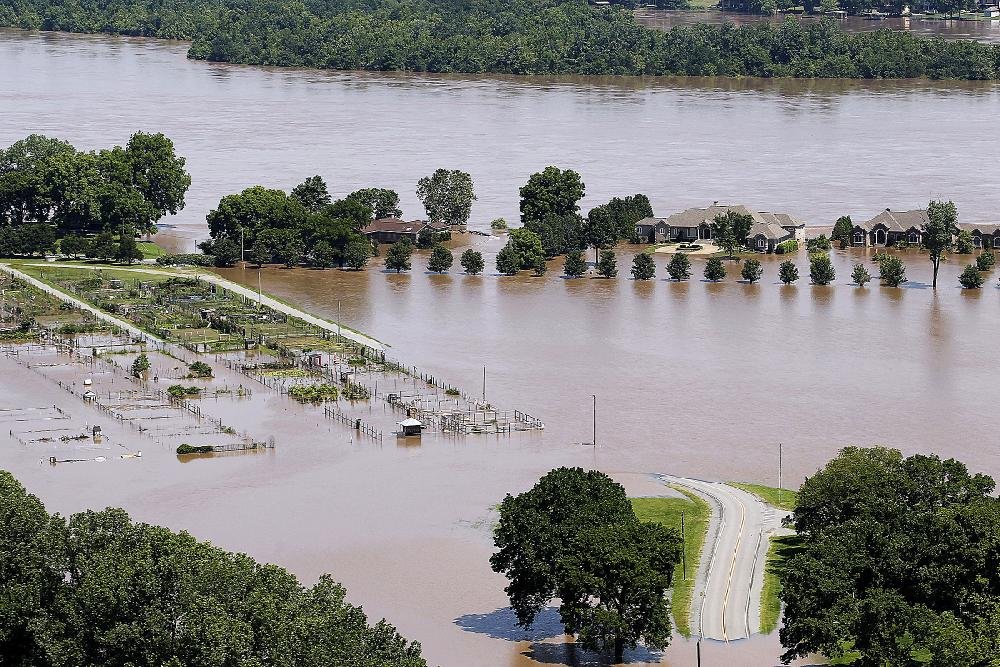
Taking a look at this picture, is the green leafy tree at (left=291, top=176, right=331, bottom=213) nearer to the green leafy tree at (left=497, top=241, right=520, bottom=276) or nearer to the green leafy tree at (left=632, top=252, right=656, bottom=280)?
the green leafy tree at (left=497, top=241, right=520, bottom=276)

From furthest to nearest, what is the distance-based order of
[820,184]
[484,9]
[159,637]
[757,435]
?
[484,9]
[820,184]
[757,435]
[159,637]

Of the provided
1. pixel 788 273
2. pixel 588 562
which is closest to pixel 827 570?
pixel 588 562

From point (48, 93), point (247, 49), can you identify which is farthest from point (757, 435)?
point (247, 49)

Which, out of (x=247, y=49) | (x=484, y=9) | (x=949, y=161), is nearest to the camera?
(x=949, y=161)

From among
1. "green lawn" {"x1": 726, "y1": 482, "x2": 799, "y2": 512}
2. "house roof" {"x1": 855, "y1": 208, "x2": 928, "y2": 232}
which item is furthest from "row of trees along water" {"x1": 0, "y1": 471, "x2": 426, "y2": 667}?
"house roof" {"x1": 855, "y1": 208, "x2": 928, "y2": 232}

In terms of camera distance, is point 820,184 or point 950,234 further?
point 820,184

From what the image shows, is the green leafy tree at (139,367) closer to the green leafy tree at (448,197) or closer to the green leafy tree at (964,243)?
the green leafy tree at (448,197)

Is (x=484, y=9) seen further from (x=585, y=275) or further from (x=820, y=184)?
(x=585, y=275)
